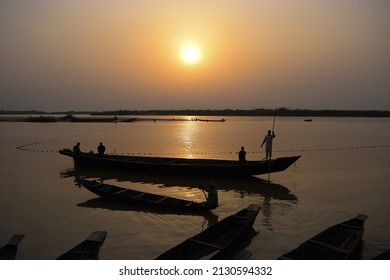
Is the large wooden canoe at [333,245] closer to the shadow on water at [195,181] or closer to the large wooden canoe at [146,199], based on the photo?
the large wooden canoe at [146,199]

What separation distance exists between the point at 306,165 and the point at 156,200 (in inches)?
462

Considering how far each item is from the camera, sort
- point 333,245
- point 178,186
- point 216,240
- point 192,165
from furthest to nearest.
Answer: point 192,165, point 178,186, point 216,240, point 333,245

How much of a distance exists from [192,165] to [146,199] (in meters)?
4.78

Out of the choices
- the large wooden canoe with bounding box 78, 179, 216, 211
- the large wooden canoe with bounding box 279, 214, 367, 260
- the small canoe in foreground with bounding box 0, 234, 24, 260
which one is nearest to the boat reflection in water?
the large wooden canoe with bounding box 78, 179, 216, 211

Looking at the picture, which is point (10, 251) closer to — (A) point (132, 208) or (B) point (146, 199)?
(A) point (132, 208)

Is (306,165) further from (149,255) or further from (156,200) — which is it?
(149,255)

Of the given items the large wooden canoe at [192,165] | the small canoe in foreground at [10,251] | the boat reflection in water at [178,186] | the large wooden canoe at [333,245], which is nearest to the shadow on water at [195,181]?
the boat reflection in water at [178,186]

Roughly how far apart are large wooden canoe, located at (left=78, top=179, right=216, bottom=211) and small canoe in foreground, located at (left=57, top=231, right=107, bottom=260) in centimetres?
338

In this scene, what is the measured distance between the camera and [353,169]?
18.1m

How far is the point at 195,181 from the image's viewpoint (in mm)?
14633

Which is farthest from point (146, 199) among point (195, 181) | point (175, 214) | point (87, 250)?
point (195, 181)

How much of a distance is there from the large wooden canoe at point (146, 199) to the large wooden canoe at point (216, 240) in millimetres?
1609

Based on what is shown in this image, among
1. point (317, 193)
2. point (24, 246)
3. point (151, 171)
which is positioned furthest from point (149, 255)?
point (151, 171)

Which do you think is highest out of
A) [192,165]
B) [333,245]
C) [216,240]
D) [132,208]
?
[192,165]
